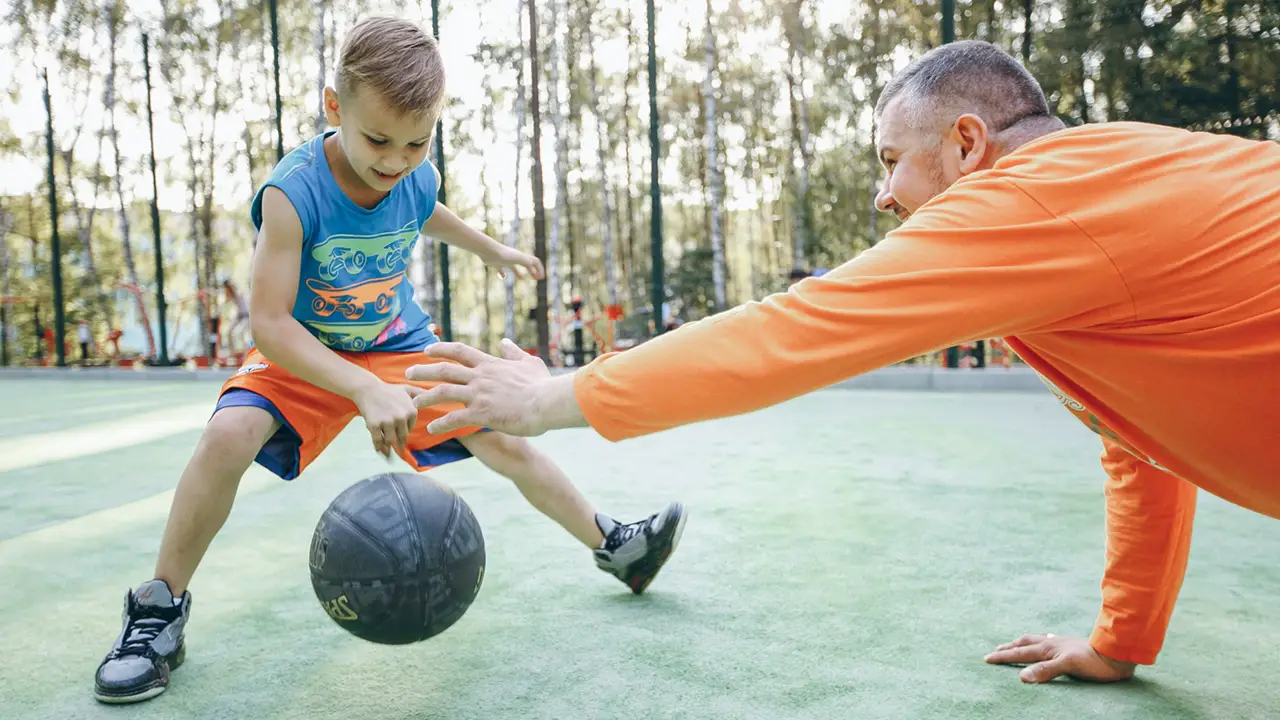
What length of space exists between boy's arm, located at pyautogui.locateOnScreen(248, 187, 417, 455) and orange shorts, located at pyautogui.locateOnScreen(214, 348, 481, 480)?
187mm

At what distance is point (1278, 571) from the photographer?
8.76 ft

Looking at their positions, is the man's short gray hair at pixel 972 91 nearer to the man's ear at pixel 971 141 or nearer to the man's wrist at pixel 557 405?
the man's ear at pixel 971 141

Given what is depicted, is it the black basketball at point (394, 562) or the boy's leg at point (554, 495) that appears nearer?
the black basketball at point (394, 562)

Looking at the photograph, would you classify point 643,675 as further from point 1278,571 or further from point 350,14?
point 350,14

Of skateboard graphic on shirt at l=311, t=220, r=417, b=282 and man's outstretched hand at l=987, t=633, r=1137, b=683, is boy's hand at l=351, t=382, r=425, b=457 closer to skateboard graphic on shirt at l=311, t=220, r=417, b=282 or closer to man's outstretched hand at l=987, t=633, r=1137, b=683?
skateboard graphic on shirt at l=311, t=220, r=417, b=282

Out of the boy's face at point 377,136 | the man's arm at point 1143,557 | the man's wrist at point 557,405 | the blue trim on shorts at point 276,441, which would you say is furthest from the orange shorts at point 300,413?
the man's arm at point 1143,557

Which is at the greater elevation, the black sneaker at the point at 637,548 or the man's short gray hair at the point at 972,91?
the man's short gray hair at the point at 972,91

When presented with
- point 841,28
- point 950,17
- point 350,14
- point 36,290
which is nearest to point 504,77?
point 350,14

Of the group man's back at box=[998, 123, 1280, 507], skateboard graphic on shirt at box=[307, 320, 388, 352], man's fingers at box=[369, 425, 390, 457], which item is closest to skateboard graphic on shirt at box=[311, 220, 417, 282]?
skateboard graphic on shirt at box=[307, 320, 388, 352]

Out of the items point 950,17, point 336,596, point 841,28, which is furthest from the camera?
point 841,28

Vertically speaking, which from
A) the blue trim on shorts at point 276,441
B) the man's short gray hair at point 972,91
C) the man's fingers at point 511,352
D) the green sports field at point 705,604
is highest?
the man's short gray hair at point 972,91

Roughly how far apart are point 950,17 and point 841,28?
13384 mm

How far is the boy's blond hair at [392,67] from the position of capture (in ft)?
6.79

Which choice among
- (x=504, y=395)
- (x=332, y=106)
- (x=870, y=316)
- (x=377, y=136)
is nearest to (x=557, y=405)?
(x=504, y=395)
